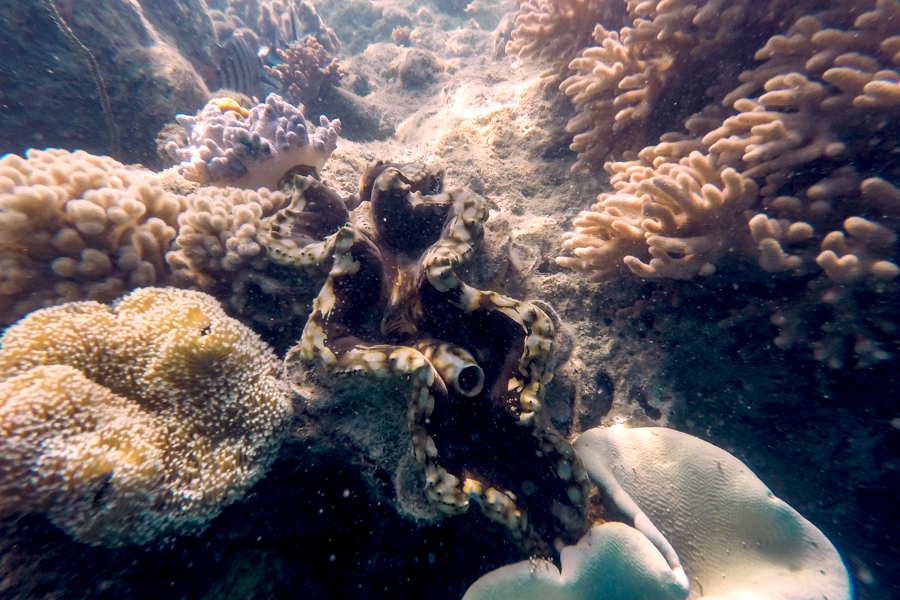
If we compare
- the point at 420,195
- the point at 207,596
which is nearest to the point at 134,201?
the point at 420,195

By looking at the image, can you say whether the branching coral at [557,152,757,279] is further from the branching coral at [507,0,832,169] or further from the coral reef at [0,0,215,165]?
the coral reef at [0,0,215,165]

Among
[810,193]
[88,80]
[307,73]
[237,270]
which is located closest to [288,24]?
[307,73]

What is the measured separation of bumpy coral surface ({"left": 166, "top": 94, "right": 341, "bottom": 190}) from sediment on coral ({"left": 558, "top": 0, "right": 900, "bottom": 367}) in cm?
218

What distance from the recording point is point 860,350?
2.04 m

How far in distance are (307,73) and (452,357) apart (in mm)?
6791

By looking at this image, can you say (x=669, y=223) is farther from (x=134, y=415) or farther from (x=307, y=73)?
(x=307, y=73)

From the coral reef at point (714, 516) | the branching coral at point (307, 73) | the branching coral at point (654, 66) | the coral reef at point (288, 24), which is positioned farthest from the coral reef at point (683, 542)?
the coral reef at point (288, 24)

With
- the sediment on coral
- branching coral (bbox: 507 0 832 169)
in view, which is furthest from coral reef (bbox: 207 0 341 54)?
the sediment on coral

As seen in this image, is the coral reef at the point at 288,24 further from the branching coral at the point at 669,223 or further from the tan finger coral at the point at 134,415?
the tan finger coral at the point at 134,415

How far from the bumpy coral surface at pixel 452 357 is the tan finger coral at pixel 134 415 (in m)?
0.34

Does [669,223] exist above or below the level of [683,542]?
above

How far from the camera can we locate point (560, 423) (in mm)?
2154

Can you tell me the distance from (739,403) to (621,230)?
129 centimetres

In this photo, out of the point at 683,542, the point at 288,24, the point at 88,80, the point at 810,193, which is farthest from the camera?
the point at 288,24
